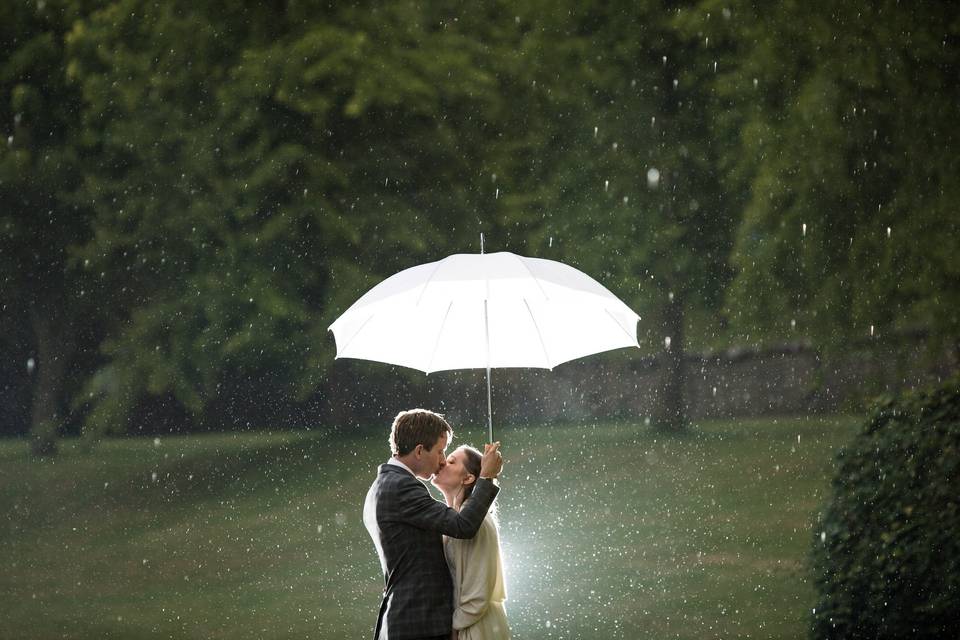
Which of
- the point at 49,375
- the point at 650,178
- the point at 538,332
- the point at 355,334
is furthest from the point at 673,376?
the point at 355,334

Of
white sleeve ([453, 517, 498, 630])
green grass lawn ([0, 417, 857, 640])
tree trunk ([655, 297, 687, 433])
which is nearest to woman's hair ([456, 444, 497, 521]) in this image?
white sleeve ([453, 517, 498, 630])

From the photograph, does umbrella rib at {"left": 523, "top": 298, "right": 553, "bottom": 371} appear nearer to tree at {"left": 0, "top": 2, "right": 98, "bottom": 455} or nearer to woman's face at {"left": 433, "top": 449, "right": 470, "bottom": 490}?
woman's face at {"left": 433, "top": 449, "right": 470, "bottom": 490}

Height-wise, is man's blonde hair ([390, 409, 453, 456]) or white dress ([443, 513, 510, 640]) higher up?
man's blonde hair ([390, 409, 453, 456])

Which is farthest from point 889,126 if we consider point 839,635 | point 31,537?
point 31,537

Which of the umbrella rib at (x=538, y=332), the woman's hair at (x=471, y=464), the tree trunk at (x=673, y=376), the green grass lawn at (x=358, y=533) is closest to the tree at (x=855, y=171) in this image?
the tree trunk at (x=673, y=376)

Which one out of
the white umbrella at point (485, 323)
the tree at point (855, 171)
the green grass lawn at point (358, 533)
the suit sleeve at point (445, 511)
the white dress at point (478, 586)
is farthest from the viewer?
the tree at point (855, 171)

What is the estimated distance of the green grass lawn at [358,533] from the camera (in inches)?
346

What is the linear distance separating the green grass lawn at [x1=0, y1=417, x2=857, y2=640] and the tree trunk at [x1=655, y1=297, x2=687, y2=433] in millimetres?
161

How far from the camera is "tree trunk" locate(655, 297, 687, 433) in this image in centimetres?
968

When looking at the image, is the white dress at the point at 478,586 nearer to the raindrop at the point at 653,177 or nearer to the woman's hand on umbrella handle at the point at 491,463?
the woman's hand on umbrella handle at the point at 491,463

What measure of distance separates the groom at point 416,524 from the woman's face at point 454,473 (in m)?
0.02

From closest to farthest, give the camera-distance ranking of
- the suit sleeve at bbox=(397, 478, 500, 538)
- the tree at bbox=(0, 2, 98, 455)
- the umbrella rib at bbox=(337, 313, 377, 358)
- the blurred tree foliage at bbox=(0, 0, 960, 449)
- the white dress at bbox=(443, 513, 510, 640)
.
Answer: the suit sleeve at bbox=(397, 478, 500, 538)
the white dress at bbox=(443, 513, 510, 640)
the umbrella rib at bbox=(337, 313, 377, 358)
the blurred tree foliage at bbox=(0, 0, 960, 449)
the tree at bbox=(0, 2, 98, 455)

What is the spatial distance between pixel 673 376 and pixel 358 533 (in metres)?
2.81

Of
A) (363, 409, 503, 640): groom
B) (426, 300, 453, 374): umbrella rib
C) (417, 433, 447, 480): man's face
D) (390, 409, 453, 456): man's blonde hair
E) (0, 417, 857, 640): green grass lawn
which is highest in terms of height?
(426, 300, 453, 374): umbrella rib
